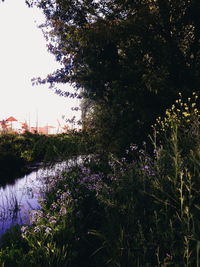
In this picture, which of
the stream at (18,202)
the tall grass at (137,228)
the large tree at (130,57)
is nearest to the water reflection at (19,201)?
Answer: the stream at (18,202)

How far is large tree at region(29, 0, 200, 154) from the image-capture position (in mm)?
6883

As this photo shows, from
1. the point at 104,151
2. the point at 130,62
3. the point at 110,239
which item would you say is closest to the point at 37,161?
the point at 104,151

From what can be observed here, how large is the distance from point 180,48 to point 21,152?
896 centimetres

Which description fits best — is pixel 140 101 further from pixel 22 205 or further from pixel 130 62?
pixel 22 205

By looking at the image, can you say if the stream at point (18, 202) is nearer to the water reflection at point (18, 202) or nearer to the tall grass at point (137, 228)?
the water reflection at point (18, 202)

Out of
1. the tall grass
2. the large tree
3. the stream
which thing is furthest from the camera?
the large tree

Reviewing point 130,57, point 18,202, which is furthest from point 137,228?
point 130,57

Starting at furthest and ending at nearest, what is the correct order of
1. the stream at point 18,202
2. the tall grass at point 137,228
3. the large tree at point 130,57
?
the large tree at point 130,57, the stream at point 18,202, the tall grass at point 137,228

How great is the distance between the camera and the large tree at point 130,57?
22.6ft

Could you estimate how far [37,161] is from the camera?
1339 centimetres

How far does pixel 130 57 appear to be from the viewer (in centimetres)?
725

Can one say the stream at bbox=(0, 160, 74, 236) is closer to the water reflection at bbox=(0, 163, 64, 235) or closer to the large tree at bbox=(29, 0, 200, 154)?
the water reflection at bbox=(0, 163, 64, 235)

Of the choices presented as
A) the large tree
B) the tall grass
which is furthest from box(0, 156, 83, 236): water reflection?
the large tree

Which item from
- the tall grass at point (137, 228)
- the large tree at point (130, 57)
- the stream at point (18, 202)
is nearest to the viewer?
the tall grass at point (137, 228)
